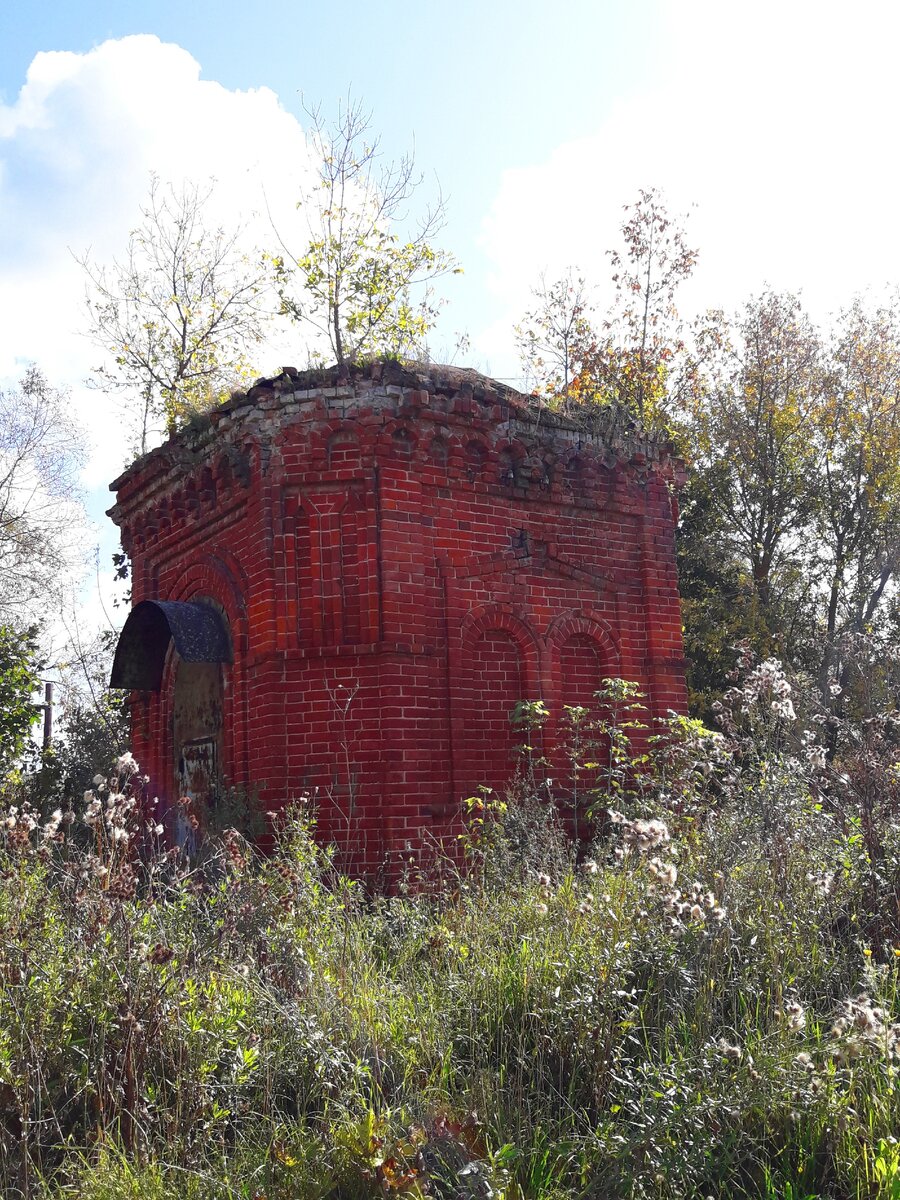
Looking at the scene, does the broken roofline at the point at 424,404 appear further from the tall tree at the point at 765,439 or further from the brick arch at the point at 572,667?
the tall tree at the point at 765,439

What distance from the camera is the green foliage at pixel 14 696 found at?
13.8 meters

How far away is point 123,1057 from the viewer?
4129 millimetres

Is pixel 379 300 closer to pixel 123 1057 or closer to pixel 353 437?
pixel 353 437

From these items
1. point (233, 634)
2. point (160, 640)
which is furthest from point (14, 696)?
point (233, 634)

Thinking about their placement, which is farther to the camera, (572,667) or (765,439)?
(765,439)

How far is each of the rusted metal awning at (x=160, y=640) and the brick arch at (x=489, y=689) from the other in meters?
2.21

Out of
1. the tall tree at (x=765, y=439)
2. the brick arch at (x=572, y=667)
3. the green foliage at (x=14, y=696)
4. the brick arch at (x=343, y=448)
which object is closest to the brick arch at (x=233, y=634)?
the brick arch at (x=343, y=448)

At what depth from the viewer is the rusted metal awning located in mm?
9297

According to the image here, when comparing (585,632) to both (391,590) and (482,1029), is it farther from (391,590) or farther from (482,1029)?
(482,1029)

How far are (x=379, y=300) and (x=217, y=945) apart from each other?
1465 cm

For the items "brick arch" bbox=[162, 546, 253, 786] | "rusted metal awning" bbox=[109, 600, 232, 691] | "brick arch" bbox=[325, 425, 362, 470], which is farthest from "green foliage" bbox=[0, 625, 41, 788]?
"brick arch" bbox=[325, 425, 362, 470]

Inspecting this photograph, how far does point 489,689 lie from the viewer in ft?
30.2

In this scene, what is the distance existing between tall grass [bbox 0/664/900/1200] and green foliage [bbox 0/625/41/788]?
899cm

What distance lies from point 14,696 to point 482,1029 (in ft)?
36.1
